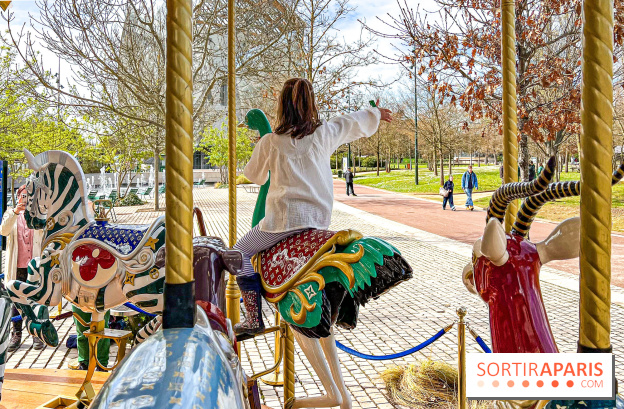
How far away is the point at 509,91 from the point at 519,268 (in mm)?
709

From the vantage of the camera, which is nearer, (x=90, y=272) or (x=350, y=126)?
(x=350, y=126)

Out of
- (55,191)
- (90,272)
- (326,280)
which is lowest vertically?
(90,272)

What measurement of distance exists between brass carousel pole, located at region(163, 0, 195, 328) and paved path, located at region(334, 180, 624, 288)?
8.69 meters

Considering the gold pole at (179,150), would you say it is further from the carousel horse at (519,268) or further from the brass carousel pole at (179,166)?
the carousel horse at (519,268)

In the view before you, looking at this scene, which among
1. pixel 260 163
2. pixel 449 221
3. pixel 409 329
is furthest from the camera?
pixel 449 221

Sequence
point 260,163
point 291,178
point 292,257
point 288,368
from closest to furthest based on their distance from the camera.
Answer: point 292,257 < point 291,178 < point 260,163 < point 288,368

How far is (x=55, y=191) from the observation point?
377 centimetres

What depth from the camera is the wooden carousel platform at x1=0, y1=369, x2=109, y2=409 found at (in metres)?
3.50

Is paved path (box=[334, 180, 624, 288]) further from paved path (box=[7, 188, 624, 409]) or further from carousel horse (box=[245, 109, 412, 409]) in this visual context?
carousel horse (box=[245, 109, 412, 409])

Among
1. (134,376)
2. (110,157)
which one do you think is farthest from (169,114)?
(110,157)

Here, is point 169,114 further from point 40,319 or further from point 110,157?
point 110,157

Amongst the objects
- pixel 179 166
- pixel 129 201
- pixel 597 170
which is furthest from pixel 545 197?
Answer: pixel 129 201

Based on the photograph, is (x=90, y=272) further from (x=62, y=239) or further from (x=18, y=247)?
(x=18, y=247)

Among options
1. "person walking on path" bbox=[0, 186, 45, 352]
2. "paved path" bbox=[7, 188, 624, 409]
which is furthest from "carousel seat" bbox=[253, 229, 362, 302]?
"person walking on path" bbox=[0, 186, 45, 352]
